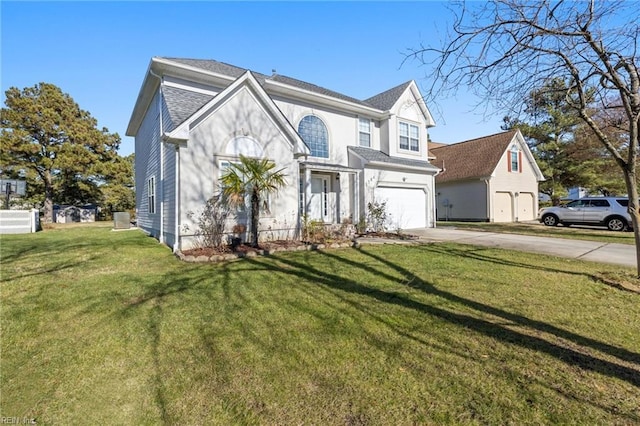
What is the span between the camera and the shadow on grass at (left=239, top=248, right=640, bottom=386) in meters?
3.01

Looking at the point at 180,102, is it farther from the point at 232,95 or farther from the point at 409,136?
the point at 409,136

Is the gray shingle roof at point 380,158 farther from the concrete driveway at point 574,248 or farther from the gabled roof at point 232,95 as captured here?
the concrete driveway at point 574,248

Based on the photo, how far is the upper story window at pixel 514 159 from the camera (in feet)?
74.4

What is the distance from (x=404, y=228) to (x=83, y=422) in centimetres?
1514

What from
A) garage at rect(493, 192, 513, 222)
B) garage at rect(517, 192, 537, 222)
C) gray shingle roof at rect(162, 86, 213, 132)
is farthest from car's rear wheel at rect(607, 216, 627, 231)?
gray shingle roof at rect(162, 86, 213, 132)

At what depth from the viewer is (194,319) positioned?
416 centimetres

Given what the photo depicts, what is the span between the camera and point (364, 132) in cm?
1603

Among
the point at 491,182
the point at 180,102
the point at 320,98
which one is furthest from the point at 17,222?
the point at 491,182

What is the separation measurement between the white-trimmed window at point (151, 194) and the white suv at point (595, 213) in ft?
71.1

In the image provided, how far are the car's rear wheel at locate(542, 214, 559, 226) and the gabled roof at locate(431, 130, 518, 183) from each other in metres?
4.40

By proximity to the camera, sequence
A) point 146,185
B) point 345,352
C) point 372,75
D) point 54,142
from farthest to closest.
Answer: point 54,142 < point 146,185 < point 372,75 < point 345,352

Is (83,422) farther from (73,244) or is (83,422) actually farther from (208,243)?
(73,244)

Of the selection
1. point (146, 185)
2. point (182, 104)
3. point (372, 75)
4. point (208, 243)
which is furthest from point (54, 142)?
point (372, 75)

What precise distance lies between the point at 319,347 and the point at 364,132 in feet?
46.5
